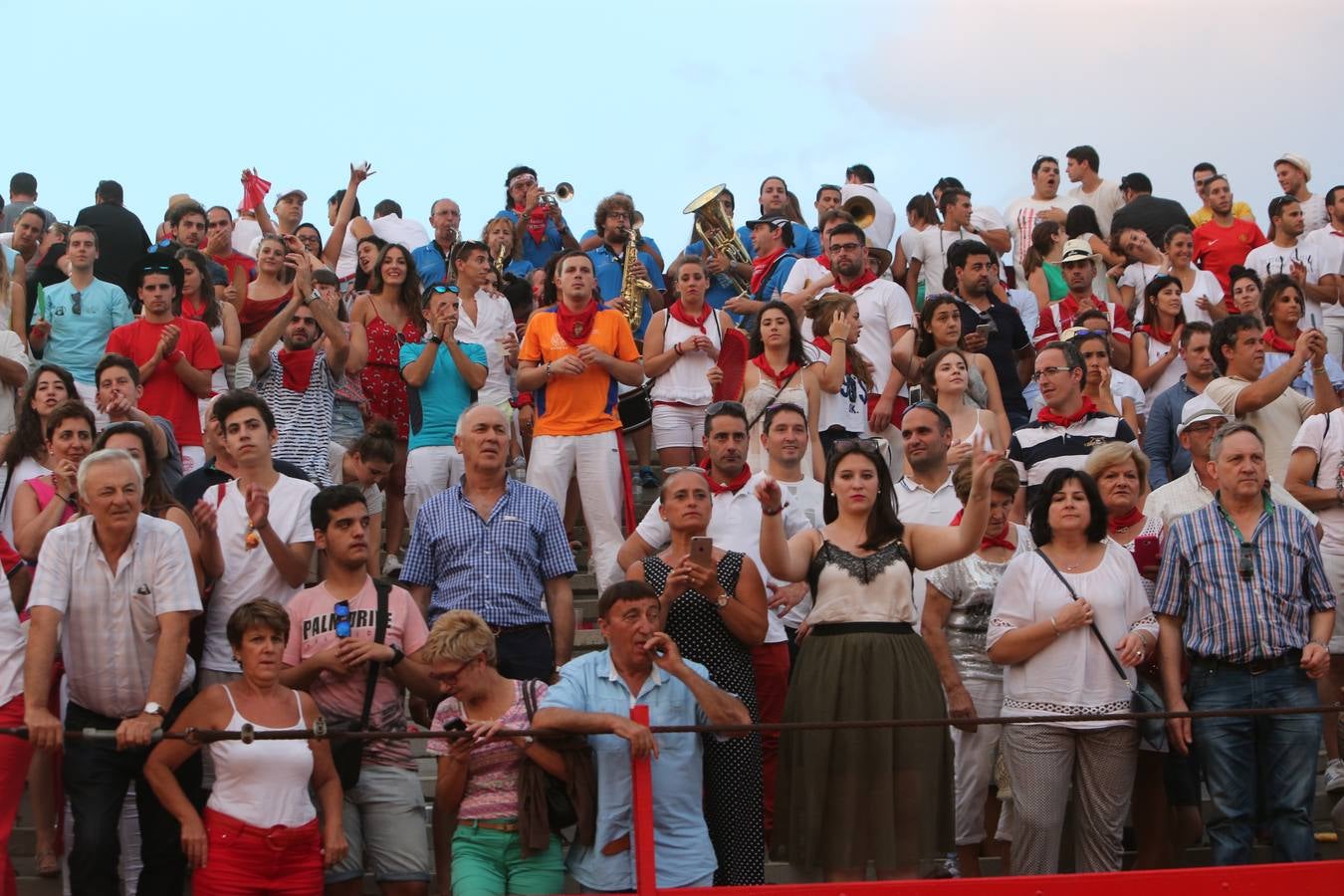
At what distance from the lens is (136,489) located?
20.5 feet

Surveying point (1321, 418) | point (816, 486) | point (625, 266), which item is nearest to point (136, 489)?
point (816, 486)

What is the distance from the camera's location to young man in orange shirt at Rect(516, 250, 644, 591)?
931 centimetres

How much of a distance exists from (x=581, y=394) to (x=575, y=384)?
6 cm

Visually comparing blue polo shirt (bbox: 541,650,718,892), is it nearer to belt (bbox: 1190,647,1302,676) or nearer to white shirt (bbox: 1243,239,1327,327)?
belt (bbox: 1190,647,1302,676)

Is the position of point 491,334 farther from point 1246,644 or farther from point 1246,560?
point 1246,644

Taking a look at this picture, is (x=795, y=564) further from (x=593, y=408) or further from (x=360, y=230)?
(x=360, y=230)

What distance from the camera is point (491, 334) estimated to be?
36.3 ft

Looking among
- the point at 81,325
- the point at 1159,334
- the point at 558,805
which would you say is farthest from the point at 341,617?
the point at 1159,334

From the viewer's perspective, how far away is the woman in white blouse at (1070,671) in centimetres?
668

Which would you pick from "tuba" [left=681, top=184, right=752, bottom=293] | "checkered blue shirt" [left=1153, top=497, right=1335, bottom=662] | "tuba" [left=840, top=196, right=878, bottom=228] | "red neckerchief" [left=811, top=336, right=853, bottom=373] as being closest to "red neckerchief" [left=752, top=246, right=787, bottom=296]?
"tuba" [left=681, top=184, right=752, bottom=293]

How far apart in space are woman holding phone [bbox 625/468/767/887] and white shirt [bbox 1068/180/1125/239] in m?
9.28

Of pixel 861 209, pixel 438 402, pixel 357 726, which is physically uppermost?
pixel 861 209

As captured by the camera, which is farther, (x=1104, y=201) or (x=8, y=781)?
(x=1104, y=201)

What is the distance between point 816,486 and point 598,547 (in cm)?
140
